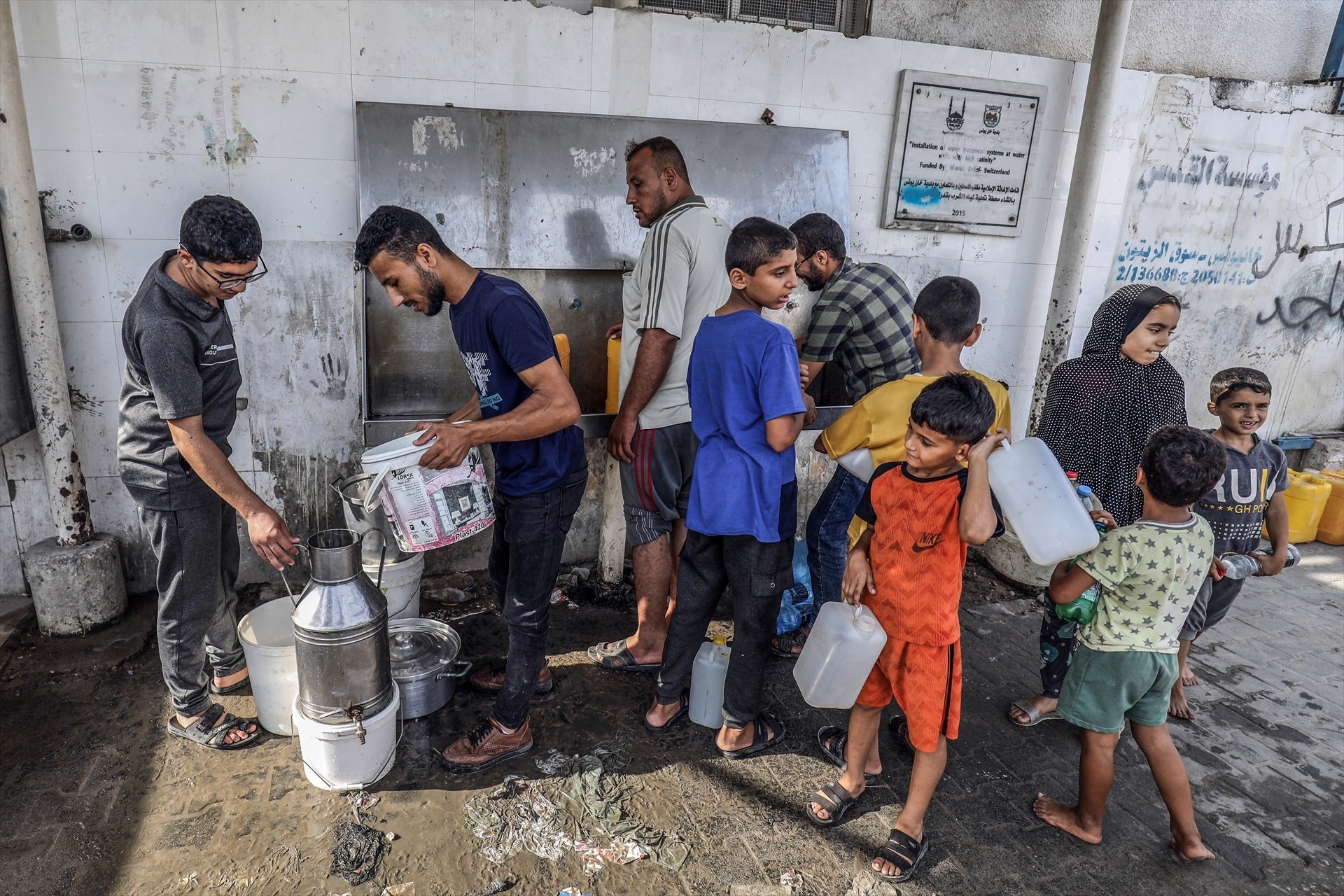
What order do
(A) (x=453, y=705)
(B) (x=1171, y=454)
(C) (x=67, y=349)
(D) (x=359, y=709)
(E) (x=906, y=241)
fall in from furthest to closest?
1. (E) (x=906, y=241)
2. (C) (x=67, y=349)
3. (A) (x=453, y=705)
4. (D) (x=359, y=709)
5. (B) (x=1171, y=454)

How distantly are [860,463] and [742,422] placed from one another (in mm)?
546

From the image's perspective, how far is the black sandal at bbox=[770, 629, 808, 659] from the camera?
3.90m

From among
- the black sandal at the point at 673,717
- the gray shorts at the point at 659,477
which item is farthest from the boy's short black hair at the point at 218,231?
the black sandal at the point at 673,717

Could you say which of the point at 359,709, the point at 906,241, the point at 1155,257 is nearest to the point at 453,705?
the point at 359,709

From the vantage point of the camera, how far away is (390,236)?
8.46 ft

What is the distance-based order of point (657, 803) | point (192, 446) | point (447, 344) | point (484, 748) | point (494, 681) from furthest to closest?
1. point (447, 344)
2. point (494, 681)
3. point (484, 748)
4. point (657, 803)
5. point (192, 446)

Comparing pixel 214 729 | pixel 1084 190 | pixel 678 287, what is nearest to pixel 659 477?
pixel 678 287

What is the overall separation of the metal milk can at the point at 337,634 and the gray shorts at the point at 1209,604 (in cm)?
317

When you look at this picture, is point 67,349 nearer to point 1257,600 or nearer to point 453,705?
point 453,705

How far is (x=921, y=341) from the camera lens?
2994mm

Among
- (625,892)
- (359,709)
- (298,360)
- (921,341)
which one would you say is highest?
(921,341)

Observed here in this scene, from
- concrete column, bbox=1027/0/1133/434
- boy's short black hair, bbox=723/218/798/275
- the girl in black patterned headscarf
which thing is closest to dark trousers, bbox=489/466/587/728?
boy's short black hair, bbox=723/218/798/275

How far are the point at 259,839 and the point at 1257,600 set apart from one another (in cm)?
539

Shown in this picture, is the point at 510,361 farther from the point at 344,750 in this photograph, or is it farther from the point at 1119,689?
the point at 1119,689
